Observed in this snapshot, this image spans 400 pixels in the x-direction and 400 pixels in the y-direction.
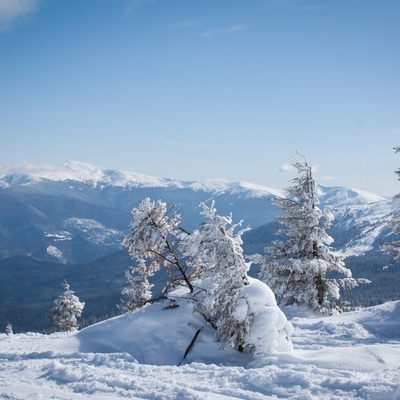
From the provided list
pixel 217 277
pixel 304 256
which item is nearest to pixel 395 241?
pixel 304 256

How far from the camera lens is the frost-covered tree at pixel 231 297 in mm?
12398

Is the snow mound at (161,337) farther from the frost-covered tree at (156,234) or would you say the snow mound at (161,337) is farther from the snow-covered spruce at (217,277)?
the frost-covered tree at (156,234)

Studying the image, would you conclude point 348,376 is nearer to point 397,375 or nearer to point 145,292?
point 397,375

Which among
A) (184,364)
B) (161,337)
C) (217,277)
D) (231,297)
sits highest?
(217,277)

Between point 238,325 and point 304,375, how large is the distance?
3887mm

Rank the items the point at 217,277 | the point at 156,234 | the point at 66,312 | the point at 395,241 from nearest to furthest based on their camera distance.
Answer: the point at 217,277 → the point at 156,234 → the point at 395,241 → the point at 66,312

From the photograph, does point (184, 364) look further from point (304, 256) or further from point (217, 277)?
point (304, 256)

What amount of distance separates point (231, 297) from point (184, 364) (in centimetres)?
261

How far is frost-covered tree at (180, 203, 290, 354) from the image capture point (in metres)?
12.4

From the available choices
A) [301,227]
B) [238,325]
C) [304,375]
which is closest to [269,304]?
[238,325]

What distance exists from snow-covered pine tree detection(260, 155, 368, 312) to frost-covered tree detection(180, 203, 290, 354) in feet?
33.6

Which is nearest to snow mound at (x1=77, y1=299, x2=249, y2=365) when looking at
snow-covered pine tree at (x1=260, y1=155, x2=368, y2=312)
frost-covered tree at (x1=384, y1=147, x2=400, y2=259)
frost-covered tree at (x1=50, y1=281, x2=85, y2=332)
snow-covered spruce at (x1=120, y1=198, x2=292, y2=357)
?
snow-covered spruce at (x1=120, y1=198, x2=292, y2=357)

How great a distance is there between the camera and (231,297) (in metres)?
13.0

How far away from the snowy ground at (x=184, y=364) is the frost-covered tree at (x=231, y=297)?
63cm
